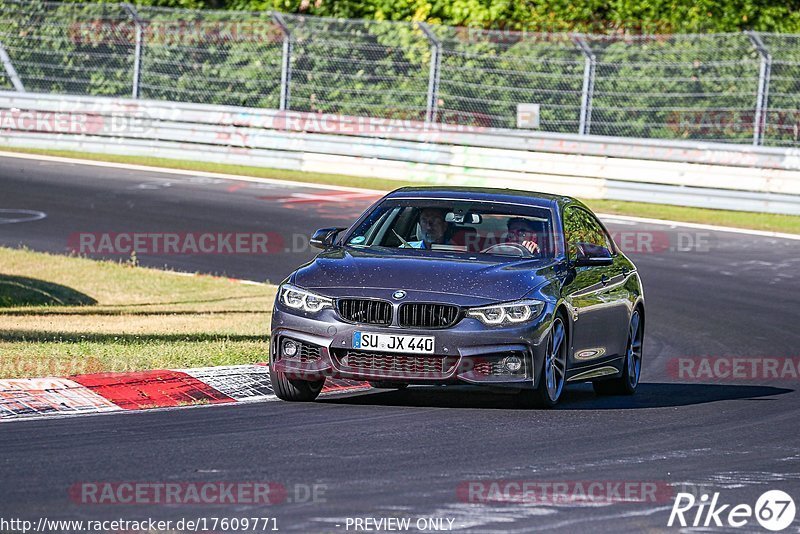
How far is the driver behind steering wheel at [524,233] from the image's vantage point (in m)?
10.8

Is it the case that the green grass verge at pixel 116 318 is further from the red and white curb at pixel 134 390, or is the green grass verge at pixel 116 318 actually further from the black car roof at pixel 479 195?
the black car roof at pixel 479 195

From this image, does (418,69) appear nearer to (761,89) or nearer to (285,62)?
(285,62)

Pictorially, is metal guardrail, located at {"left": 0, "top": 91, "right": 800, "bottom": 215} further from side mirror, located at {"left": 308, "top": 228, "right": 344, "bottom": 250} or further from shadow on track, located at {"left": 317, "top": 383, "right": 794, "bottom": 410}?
side mirror, located at {"left": 308, "top": 228, "right": 344, "bottom": 250}

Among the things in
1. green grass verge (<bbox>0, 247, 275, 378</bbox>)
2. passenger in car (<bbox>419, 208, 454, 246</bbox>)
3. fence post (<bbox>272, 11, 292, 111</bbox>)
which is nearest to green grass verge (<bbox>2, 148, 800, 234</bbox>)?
fence post (<bbox>272, 11, 292, 111</bbox>)

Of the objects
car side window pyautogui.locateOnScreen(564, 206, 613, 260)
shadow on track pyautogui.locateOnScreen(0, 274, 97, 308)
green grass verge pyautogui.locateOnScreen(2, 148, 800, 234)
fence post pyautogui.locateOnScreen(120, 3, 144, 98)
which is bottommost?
shadow on track pyautogui.locateOnScreen(0, 274, 97, 308)

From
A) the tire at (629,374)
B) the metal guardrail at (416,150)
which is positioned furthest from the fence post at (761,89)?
the tire at (629,374)

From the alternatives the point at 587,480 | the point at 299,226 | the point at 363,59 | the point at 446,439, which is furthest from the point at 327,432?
the point at 363,59

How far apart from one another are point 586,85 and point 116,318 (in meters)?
12.4

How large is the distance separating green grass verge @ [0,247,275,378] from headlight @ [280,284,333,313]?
4.71 ft

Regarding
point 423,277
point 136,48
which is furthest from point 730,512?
point 136,48

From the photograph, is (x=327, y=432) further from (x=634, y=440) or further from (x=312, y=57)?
(x=312, y=57)

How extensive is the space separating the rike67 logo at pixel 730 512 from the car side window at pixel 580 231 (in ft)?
12.4

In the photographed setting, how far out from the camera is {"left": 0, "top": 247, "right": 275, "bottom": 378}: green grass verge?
1130cm

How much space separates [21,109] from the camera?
99.3 ft
